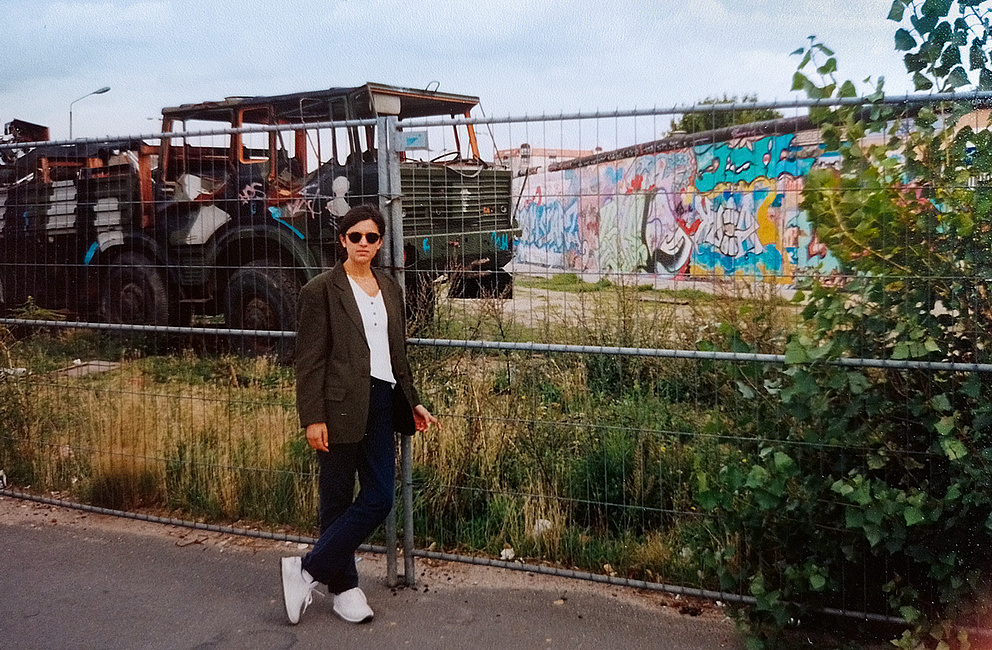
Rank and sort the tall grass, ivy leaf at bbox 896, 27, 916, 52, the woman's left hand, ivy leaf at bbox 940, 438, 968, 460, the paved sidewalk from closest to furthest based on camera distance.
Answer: ivy leaf at bbox 940, 438, 968, 460
ivy leaf at bbox 896, 27, 916, 52
the paved sidewalk
the woman's left hand
the tall grass

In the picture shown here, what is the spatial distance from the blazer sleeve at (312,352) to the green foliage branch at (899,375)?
61.0 inches

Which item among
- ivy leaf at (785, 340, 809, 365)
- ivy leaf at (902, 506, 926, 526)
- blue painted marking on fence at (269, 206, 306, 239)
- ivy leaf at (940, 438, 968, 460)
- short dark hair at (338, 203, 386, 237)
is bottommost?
ivy leaf at (902, 506, 926, 526)

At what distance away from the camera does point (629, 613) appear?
4.14m

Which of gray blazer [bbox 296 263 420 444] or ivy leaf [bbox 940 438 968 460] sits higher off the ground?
gray blazer [bbox 296 263 420 444]

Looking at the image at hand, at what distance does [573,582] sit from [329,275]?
72.2 inches

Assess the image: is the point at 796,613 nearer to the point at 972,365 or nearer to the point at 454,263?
the point at 972,365

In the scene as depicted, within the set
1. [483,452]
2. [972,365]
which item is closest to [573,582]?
[483,452]

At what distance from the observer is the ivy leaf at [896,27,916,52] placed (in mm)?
3504

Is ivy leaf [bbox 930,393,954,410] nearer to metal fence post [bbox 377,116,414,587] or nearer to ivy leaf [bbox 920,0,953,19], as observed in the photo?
ivy leaf [bbox 920,0,953,19]

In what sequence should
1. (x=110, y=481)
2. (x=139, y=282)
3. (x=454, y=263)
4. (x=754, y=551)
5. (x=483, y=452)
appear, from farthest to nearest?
1. (x=139, y=282)
2. (x=110, y=481)
3. (x=483, y=452)
4. (x=454, y=263)
5. (x=754, y=551)

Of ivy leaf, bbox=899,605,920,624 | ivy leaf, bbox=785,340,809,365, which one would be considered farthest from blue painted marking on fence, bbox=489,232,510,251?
ivy leaf, bbox=899,605,920,624

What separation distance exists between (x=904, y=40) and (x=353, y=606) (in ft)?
10.2

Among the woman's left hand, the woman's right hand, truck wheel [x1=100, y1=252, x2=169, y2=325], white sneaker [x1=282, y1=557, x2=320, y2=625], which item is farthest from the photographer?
truck wheel [x1=100, y1=252, x2=169, y2=325]

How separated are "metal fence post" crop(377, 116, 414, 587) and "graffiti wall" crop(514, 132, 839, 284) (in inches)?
23.0
